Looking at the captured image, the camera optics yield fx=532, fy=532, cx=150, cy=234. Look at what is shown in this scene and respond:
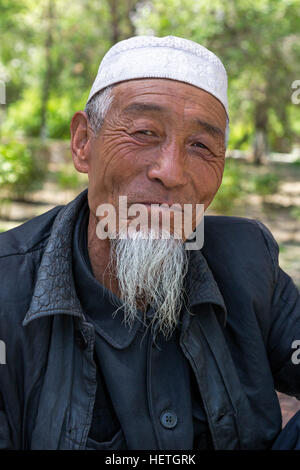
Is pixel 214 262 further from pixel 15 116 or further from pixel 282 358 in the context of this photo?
pixel 15 116

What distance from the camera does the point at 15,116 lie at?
24219 millimetres

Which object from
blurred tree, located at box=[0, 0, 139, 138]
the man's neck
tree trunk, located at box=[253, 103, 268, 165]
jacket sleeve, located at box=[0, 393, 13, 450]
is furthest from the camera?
tree trunk, located at box=[253, 103, 268, 165]

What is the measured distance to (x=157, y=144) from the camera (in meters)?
1.86

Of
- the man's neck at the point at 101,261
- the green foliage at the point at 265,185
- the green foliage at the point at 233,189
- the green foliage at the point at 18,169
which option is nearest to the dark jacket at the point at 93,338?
the man's neck at the point at 101,261

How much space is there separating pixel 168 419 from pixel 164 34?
366 inches

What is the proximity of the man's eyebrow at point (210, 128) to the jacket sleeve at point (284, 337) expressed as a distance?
2.12 ft

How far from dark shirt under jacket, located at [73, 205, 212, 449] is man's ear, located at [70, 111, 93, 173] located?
0.31 m

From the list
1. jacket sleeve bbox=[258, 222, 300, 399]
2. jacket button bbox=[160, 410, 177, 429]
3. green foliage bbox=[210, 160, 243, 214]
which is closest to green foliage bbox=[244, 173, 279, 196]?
green foliage bbox=[210, 160, 243, 214]

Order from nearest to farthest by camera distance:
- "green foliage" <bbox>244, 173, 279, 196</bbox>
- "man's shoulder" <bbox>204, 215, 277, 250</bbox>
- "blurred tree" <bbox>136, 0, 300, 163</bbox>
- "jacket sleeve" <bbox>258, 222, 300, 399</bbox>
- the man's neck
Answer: the man's neck
"jacket sleeve" <bbox>258, 222, 300, 399</bbox>
"man's shoulder" <bbox>204, 215, 277, 250</bbox>
"blurred tree" <bbox>136, 0, 300, 163</bbox>
"green foliage" <bbox>244, 173, 279, 196</bbox>

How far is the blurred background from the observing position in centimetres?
1009

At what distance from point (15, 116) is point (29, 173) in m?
13.8

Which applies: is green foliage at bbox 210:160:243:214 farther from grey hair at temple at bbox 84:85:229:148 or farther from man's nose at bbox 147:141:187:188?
man's nose at bbox 147:141:187:188
